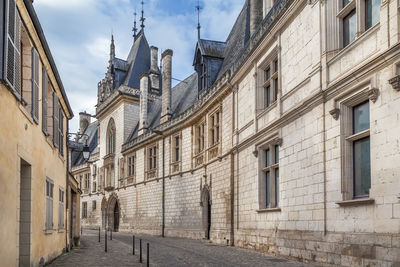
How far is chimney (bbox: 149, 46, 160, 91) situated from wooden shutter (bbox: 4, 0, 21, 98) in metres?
32.2

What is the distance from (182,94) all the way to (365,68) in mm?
23359

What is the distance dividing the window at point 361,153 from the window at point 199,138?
572 inches

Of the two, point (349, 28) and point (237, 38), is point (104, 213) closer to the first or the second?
point (237, 38)

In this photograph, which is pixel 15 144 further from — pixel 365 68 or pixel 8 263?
pixel 365 68

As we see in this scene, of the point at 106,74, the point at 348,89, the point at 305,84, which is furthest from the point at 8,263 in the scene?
the point at 106,74

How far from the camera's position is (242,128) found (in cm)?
1784

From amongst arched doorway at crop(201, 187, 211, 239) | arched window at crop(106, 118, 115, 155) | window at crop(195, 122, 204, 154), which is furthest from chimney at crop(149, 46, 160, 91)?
arched doorway at crop(201, 187, 211, 239)

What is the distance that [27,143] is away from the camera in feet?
28.5

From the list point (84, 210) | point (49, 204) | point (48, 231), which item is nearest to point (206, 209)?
point (49, 204)

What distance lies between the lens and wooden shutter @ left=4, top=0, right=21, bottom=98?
22.3 feet

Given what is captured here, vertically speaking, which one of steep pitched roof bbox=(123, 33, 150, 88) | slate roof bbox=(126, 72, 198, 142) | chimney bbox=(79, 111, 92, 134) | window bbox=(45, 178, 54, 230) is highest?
steep pitched roof bbox=(123, 33, 150, 88)

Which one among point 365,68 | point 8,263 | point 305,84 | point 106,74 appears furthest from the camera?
point 106,74

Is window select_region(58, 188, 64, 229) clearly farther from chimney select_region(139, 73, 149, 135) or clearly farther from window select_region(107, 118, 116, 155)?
window select_region(107, 118, 116, 155)

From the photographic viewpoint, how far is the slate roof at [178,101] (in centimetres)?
2941
